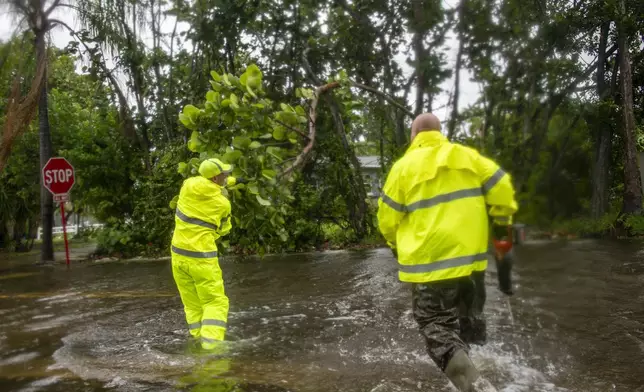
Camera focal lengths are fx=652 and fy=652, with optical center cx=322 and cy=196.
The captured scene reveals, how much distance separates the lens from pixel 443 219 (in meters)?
3.69

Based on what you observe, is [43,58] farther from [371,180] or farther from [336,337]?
[336,337]

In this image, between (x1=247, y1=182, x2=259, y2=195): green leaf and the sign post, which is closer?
(x1=247, y1=182, x2=259, y2=195): green leaf

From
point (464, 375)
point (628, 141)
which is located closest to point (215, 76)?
point (464, 375)

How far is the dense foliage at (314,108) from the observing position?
429 cm

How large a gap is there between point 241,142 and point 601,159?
3.38 meters

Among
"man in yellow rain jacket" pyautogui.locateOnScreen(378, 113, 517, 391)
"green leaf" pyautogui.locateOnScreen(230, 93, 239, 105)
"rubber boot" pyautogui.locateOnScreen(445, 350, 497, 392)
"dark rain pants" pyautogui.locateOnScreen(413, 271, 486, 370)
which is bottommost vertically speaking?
"rubber boot" pyautogui.locateOnScreen(445, 350, 497, 392)

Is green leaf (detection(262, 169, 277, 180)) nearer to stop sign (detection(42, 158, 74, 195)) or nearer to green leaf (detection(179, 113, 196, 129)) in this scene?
green leaf (detection(179, 113, 196, 129))

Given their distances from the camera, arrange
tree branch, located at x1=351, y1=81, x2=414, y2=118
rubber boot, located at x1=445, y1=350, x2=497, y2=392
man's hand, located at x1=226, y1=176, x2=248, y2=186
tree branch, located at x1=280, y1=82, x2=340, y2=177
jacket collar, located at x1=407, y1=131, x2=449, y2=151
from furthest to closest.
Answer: tree branch, located at x1=351, y1=81, x2=414, y2=118
tree branch, located at x1=280, y1=82, x2=340, y2=177
man's hand, located at x1=226, y1=176, x2=248, y2=186
jacket collar, located at x1=407, y1=131, x2=449, y2=151
rubber boot, located at x1=445, y1=350, x2=497, y2=392

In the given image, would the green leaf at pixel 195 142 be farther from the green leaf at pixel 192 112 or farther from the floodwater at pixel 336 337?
the floodwater at pixel 336 337

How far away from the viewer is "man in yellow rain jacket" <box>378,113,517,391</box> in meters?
3.69

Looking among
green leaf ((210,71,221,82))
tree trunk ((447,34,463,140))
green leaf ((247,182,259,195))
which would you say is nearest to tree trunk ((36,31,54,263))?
green leaf ((210,71,221,82))

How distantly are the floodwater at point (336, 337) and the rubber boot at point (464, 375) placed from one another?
36 cm

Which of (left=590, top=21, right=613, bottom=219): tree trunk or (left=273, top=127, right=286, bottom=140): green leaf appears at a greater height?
(left=273, top=127, right=286, bottom=140): green leaf

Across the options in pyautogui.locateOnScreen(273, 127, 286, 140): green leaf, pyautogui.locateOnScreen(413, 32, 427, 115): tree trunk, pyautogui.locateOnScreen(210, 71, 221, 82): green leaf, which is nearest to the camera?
pyautogui.locateOnScreen(210, 71, 221, 82): green leaf
